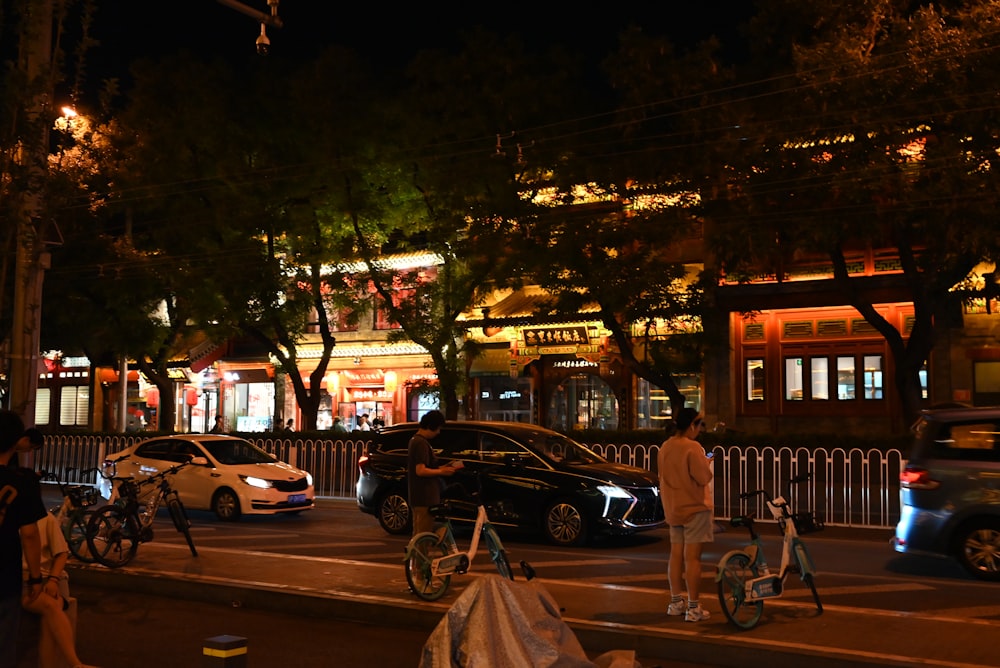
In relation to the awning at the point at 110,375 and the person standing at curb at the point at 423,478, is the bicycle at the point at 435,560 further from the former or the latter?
the awning at the point at 110,375

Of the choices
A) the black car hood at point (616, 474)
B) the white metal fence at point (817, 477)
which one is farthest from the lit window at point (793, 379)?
the black car hood at point (616, 474)

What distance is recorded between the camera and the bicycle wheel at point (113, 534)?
12.2 metres

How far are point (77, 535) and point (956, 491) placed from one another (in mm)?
10271

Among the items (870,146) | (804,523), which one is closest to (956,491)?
(804,523)

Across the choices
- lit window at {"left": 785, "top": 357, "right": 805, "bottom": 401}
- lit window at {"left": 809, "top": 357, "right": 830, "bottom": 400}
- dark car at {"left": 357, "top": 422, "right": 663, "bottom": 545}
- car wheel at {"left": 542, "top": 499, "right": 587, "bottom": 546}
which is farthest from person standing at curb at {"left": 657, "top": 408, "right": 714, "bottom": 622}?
lit window at {"left": 785, "top": 357, "right": 805, "bottom": 401}

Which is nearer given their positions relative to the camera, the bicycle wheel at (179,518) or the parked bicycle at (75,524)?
the parked bicycle at (75,524)

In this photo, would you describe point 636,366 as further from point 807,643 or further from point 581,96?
point 807,643

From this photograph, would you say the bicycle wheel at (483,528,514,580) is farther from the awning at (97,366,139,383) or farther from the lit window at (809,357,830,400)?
the awning at (97,366,139,383)

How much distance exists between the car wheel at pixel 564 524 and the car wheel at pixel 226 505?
21.7 ft

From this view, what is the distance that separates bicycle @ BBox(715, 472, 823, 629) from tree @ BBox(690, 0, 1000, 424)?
10.9m

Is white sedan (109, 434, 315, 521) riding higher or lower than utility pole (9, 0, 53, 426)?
lower

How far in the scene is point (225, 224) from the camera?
28.1 meters

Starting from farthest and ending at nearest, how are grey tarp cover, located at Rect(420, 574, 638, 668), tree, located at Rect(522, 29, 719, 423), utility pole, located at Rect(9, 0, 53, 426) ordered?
tree, located at Rect(522, 29, 719, 423)
utility pole, located at Rect(9, 0, 53, 426)
grey tarp cover, located at Rect(420, 574, 638, 668)

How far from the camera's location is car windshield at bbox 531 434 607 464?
1532 cm
